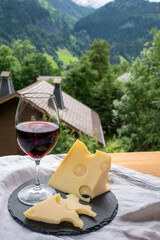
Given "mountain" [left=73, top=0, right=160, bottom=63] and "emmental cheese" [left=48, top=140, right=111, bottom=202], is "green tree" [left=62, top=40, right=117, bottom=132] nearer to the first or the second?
"emmental cheese" [left=48, top=140, right=111, bottom=202]

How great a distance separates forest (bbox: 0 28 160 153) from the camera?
790 centimetres

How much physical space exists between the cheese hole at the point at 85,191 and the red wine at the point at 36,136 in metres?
0.17

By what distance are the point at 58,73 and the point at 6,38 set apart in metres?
17.5

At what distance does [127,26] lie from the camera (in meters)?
54.6

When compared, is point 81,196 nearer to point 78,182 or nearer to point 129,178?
point 78,182

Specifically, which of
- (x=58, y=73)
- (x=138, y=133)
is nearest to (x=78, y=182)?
(x=138, y=133)

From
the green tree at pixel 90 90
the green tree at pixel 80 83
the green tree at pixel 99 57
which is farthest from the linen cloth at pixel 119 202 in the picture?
the green tree at pixel 99 57

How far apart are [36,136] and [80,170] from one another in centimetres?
18

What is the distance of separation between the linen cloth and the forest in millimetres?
2670

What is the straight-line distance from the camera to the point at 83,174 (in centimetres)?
71

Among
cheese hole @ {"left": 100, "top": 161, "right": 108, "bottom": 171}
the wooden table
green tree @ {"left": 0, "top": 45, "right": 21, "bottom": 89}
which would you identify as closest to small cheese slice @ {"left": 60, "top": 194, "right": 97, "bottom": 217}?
cheese hole @ {"left": 100, "top": 161, "right": 108, "bottom": 171}

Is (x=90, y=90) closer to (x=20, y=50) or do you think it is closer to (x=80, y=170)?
(x=80, y=170)

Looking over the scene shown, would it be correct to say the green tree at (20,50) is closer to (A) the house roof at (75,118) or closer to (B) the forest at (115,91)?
(B) the forest at (115,91)

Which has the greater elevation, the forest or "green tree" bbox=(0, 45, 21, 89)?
"green tree" bbox=(0, 45, 21, 89)
